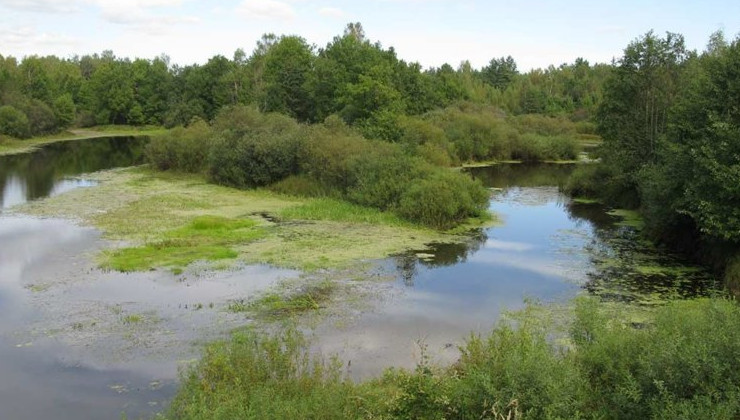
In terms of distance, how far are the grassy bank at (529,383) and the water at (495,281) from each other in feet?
5.18

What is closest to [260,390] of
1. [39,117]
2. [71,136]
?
[39,117]

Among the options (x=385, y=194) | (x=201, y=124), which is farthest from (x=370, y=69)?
(x=385, y=194)

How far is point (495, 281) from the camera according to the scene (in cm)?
1912

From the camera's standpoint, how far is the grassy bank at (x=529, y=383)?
8.18 m

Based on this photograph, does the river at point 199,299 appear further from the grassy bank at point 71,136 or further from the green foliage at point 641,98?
the grassy bank at point 71,136

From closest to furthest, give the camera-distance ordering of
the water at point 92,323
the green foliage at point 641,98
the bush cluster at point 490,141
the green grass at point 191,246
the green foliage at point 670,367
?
the green foliage at point 670,367 → the water at point 92,323 → the green grass at point 191,246 → the green foliage at point 641,98 → the bush cluster at point 490,141

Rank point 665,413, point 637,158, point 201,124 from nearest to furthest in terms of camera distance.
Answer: point 665,413, point 637,158, point 201,124

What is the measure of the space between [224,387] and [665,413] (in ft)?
21.3

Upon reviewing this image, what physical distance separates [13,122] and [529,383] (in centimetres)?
7018

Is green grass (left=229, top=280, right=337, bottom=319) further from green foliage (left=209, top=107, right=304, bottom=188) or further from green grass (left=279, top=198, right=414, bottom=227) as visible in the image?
green foliage (left=209, top=107, right=304, bottom=188)

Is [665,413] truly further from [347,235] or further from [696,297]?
[347,235]

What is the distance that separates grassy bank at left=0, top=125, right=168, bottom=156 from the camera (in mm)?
60375

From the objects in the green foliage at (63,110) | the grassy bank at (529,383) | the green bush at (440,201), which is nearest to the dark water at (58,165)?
the green foliage at (63,110)

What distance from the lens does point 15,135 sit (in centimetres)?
6669
